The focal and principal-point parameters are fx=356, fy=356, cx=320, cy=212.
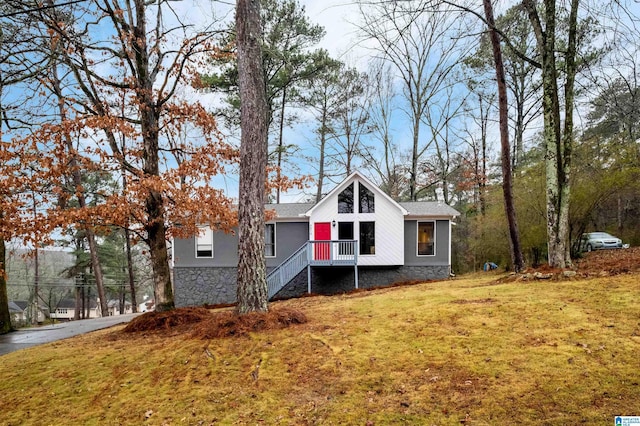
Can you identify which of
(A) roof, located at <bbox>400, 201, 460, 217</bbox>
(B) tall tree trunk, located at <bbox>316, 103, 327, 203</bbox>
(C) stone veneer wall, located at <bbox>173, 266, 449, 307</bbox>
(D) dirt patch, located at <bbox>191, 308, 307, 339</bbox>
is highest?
(B) tall tree trunk, located at <bbox>316, 103, 327, 203</bbox>

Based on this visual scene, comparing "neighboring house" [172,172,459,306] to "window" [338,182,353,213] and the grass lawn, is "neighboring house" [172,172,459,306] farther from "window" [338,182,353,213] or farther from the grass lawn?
the grass lawn

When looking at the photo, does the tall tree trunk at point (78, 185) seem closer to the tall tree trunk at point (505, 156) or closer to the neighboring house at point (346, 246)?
the neighboring house at point (346, 246)

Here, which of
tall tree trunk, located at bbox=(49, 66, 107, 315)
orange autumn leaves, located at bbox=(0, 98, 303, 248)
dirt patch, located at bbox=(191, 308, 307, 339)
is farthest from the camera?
tall tree trunk, located at bbox=(49, 66, 107, 315)

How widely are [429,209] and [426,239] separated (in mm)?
1292


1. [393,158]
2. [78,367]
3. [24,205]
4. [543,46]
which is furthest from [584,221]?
[24,205]

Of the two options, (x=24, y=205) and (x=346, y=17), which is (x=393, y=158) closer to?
(x=346, y=17)

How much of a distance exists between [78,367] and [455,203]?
78.4 feet

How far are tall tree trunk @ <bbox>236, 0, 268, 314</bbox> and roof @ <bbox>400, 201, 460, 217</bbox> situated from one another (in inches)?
411

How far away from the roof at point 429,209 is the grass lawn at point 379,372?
9.45 metres

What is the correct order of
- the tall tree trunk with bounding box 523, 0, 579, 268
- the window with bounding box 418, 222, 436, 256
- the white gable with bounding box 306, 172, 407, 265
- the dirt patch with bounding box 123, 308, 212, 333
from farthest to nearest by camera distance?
the window with bounding box 418, 222, 436, 256 < the white gable with bounding box 306, 172, 407, 265 < the tall tree trunk with bounding box 523, 0, 579, 268 < the dirt patch with bounding box 123, 308, 212, 333

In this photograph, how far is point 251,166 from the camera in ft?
18.1


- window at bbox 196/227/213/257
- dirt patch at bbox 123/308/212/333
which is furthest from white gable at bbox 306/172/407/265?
dirt patch at bbox 123/308/212/333

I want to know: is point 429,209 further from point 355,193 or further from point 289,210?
point 289,210

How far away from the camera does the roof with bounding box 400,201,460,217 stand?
48.7 ft
